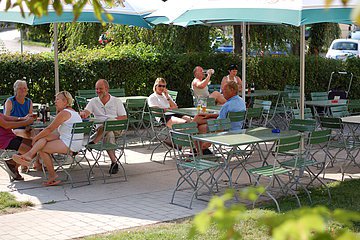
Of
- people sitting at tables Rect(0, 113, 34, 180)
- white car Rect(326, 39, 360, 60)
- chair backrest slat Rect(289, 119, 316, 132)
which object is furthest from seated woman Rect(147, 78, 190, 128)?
white car Rect(326, 39, 360, 60)

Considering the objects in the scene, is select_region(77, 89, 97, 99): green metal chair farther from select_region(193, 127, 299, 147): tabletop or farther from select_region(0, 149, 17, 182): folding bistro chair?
select_region(193, 127, 299, 147): tabletop

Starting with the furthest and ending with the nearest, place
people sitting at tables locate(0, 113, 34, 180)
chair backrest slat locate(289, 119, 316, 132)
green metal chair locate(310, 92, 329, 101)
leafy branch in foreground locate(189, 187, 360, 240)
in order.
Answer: green metal chair locate(310, 92, 329, 101) → people sitting at tables locate(0, 113, 34, 180) → chair backrest slat locate(289, 119, 316, 132) → leafy branch in foreground locate(189, 187, 360, 240)

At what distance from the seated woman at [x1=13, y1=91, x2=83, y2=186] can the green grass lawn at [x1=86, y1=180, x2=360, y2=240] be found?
2362 mm

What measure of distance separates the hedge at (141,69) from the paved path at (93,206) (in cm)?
372

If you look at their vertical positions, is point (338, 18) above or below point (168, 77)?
above

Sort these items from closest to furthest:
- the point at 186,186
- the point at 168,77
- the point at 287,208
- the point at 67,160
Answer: the point at 287,208, the point at 186,186, the point at 67,160, the point at 168,77

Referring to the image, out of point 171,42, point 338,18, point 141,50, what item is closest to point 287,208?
point 338,18

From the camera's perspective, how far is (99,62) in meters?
13.7

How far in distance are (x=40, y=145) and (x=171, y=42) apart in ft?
28.5

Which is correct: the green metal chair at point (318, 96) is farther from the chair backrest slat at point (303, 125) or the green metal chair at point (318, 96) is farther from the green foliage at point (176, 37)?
the green foliage at point (176, 37)

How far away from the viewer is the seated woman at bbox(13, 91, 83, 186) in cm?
857

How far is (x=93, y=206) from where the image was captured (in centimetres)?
763

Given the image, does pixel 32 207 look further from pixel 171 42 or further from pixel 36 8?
pixel 171 42

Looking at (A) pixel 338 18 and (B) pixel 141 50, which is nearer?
(A) pixel 338 18
